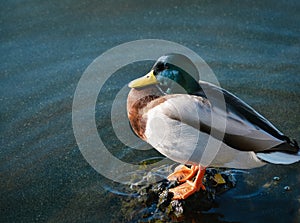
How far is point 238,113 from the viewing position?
374cm

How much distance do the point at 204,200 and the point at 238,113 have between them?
2.32 feet

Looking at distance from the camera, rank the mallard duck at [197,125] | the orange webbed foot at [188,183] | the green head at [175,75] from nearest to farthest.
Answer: the mallard duck at [197,125] < the green head at [175,75] < the orange webbed foot at [188,183]

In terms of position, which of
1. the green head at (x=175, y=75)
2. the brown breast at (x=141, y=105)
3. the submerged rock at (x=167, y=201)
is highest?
the green head at (x=175, y=75)

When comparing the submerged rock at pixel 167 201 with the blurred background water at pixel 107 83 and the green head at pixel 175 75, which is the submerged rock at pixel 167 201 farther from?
the green head at pixel 175 75

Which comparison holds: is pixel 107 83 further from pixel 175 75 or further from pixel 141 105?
pixel 175 75

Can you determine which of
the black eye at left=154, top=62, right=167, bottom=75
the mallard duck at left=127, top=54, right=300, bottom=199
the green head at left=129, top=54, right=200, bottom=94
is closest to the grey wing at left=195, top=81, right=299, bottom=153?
the mallard duck at left=127, top=54, right=300, bottom=199

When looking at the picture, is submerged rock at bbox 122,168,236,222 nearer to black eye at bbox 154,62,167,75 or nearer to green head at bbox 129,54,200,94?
green head at bbox 129,54,200,94

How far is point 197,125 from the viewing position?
12.0 ft

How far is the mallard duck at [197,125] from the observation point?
12.1ft

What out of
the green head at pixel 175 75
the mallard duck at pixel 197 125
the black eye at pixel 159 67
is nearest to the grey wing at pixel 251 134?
the mallard duck at pixel 197 125

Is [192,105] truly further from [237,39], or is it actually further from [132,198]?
[237,39]

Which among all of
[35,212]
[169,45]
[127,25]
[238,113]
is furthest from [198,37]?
[35,212]

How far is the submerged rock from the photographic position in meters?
3.88

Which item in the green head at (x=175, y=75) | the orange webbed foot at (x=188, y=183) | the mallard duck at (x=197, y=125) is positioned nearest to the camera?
the mallard duck at (x=197, y=125)
